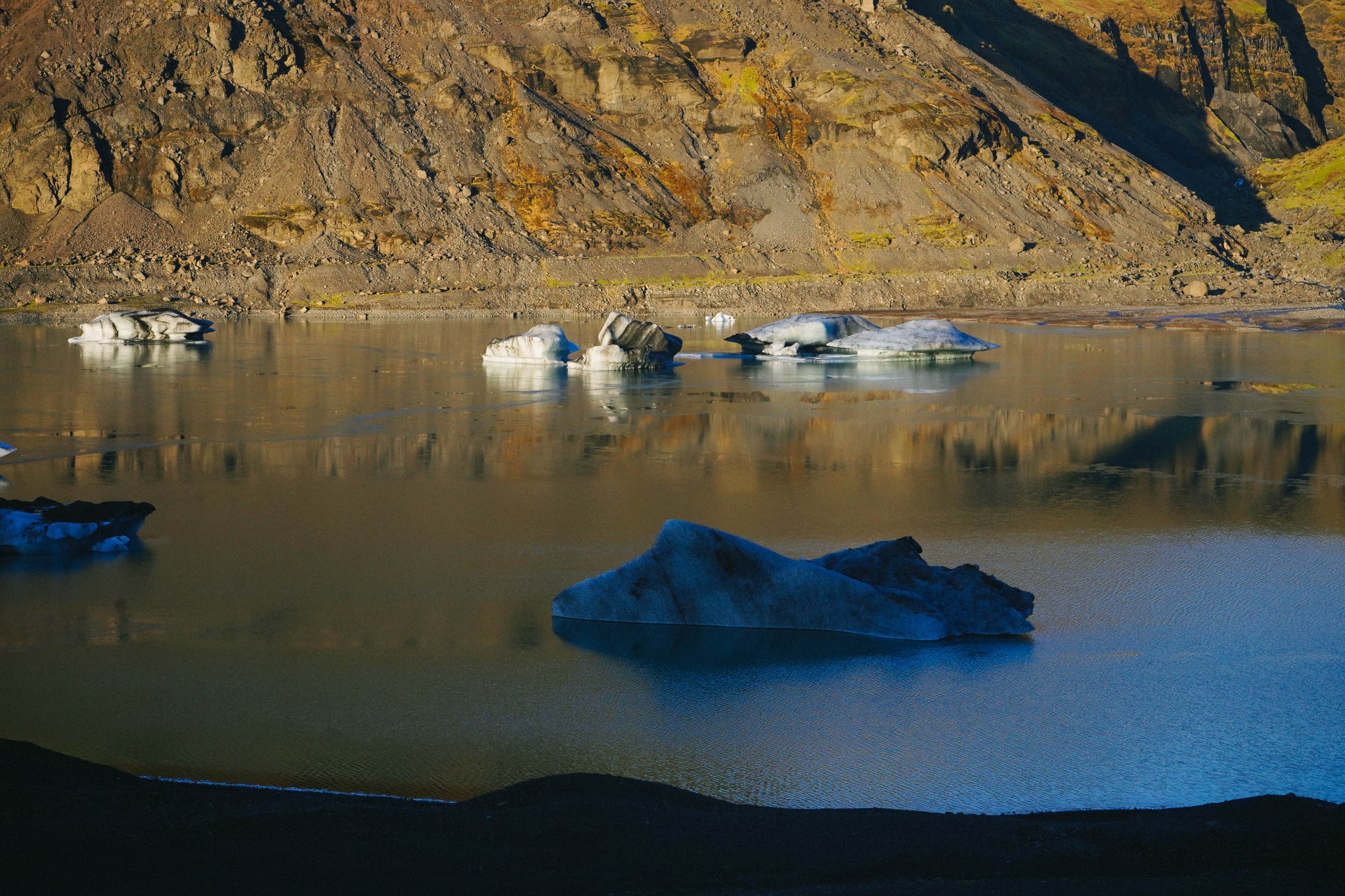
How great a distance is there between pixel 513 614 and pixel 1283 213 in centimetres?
11346

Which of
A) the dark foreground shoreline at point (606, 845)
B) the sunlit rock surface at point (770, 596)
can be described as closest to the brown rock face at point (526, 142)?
the sunlit rock surface at point (770, 596)

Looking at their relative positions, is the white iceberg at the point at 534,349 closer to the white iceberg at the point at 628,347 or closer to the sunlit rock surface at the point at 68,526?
the white iceberg at the point at 628,347

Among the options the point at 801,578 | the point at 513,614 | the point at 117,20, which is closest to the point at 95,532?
the point at 513,614

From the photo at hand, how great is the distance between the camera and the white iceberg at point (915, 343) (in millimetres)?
45125

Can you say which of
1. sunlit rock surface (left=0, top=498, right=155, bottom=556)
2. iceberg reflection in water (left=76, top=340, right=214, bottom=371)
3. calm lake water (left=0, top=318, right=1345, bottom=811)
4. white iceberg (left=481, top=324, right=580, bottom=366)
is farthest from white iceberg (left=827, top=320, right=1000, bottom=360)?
sunlit rock surface (left=0, top=498, right=155, bottom=556)

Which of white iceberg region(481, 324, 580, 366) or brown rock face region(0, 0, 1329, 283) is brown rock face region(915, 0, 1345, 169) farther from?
white iceberg region(481, 324, 580, 366)

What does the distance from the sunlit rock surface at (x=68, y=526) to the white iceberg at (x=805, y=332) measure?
1297 inches

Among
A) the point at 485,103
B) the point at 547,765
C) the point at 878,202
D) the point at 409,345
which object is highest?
the point at 485,103

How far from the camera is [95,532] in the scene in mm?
15445

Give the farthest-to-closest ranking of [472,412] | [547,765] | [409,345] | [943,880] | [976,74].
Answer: [976,74] → [409,345] → [472,412] → [547,765] → [943,880]

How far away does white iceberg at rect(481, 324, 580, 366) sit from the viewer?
139 ft

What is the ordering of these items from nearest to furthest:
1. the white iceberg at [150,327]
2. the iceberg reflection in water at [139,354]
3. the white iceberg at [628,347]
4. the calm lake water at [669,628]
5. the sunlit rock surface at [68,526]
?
1. the calm lake water at [669,628]
2. the sunlit rock surface at [68,526]
3. the white iceberg at [628,347]
4. the iceberg reflection in water at [139,354]
5. the white iceberg at [150,327]

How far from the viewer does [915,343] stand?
4525cm

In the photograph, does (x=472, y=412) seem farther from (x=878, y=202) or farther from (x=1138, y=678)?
(x=878, y=202)
